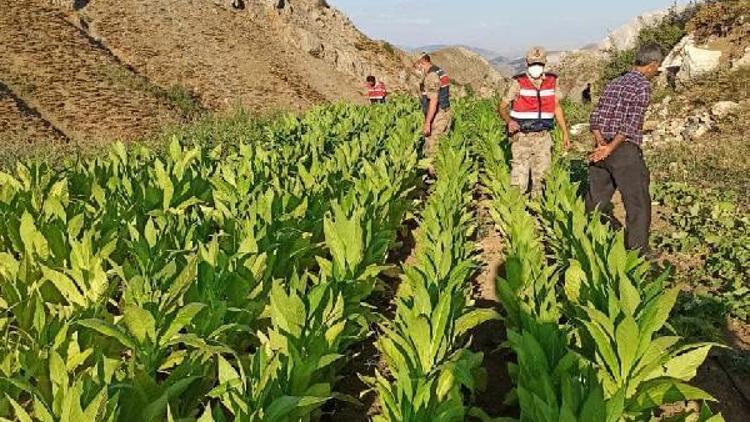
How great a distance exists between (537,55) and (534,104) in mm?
539

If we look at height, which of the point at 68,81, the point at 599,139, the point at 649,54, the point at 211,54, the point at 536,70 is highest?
the point at 211,54

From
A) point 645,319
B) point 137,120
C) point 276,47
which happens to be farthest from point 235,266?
point 276,47

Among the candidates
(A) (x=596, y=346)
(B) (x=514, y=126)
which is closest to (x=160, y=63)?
(B) (x=514, y=126)

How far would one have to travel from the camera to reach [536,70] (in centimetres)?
637

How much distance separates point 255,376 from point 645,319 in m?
1.75

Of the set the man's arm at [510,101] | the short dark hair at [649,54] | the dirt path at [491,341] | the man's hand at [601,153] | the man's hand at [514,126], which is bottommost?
the dirt path at [491,341]

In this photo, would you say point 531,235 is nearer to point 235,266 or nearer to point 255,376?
point 235,266

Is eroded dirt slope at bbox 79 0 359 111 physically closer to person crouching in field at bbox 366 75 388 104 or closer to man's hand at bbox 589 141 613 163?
person crouching in field at bbox 366 75 388 104

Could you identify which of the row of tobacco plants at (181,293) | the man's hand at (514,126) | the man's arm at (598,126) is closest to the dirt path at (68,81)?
A: the row of tobacco plants at (181,293)

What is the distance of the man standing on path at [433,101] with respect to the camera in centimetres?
942

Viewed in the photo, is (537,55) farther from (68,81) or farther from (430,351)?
(68,81)

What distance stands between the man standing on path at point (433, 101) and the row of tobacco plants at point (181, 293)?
3435 millimetres

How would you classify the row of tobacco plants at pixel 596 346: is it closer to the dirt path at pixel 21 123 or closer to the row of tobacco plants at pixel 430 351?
the row of tobacco plants at pixel 430 351

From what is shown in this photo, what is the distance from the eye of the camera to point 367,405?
357 cm
